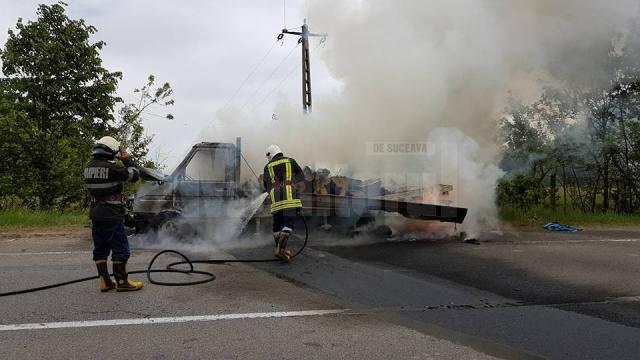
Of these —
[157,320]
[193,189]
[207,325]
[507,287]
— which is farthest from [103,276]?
[507,287]

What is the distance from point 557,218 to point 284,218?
33.5 ft

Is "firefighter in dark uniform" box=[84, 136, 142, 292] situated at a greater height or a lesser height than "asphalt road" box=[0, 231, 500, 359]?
greater

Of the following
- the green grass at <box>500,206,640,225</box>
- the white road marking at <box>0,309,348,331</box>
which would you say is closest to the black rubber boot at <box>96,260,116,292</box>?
the white road marking at <box>0,309,348,331</box>

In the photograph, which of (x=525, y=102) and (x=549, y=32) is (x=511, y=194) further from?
(x=549, y=32)

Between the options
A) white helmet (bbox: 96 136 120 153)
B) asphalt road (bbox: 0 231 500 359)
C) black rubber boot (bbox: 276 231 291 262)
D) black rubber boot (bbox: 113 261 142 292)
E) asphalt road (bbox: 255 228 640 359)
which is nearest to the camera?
asphalt road (bbox: 0 231 500 359)

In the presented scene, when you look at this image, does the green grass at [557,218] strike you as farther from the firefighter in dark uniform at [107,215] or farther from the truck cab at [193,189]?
the firefighter in dark uniform at [107,215]

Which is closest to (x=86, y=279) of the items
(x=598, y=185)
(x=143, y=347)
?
(x=143, y=347)

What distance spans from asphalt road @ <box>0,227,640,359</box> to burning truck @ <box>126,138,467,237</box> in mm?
1075

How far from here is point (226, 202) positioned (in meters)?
9.00

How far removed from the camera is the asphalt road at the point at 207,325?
358 centimetres

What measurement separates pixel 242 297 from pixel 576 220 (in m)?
12.3

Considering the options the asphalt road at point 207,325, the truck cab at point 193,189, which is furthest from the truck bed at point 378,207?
the asphalt road at point 207,325

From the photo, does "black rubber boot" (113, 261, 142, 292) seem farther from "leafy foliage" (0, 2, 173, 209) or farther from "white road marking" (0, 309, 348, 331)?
"leafy foliage" (0, 2, 173, 209)

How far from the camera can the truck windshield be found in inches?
359
